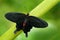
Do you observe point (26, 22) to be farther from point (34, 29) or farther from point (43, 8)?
point (34, 29)

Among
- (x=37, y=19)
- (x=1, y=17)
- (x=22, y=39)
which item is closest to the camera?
(x=37, y=19)

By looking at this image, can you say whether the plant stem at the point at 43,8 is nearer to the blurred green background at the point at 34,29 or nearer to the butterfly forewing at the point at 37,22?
the butterfly forewing at the point at 37,22

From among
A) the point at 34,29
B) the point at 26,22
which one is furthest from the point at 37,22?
the point at 34,29

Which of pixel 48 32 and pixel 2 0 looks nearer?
pixel 48 32

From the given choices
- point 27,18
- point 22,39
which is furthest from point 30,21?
point 22,39

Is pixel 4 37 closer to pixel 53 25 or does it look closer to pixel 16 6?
pixel 53 25

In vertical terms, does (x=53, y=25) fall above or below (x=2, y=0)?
below

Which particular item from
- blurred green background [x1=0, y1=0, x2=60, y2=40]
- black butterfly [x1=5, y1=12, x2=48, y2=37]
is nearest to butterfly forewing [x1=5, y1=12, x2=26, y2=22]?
black butterfly [x1=5, y1=12, x2=48, y2=37]

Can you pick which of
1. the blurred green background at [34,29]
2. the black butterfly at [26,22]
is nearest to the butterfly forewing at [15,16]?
the black butterfly at [26,22]
